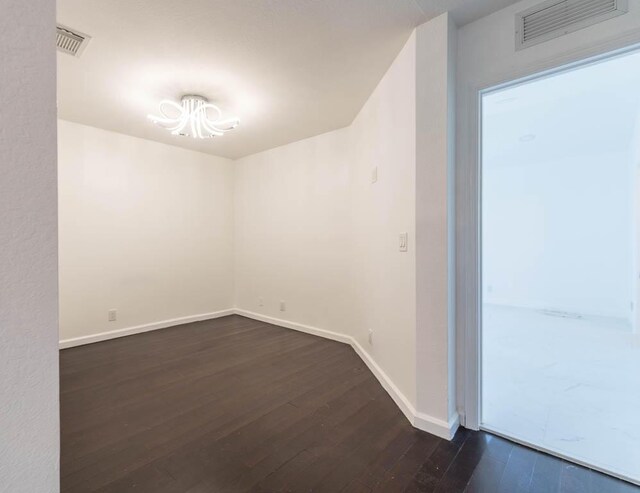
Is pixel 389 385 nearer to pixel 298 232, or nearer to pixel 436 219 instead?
pixel 436 219

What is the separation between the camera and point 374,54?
2.11 meters

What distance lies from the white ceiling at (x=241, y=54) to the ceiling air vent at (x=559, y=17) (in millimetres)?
188

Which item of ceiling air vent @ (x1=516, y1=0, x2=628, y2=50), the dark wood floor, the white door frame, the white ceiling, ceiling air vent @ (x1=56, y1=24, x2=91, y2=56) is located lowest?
the dark wood floor

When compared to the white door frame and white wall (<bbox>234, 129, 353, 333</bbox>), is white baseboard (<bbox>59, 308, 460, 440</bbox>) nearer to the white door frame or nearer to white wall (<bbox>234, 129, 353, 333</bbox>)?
white wall (<bbox>234, 129, 353, 333</bbox>)

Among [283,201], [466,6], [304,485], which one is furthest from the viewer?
[283,201]

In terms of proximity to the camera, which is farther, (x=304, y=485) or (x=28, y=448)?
(x=304, y=485)

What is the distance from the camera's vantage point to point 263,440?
67.2 inches

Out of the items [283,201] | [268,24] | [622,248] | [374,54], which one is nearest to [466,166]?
[374,54]

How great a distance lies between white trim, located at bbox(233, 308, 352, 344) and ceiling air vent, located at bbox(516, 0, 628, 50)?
2.86 metres

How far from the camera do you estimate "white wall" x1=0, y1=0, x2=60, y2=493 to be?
585 millimetres

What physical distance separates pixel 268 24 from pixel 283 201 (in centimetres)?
234

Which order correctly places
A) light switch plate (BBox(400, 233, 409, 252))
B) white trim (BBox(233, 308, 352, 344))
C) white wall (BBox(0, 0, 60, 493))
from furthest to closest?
1. white trim (BBox(233, 308, 352, 344))
2. light switch plate (BBox(400, 233, 409, 252))
3. white wall (BBox(0, 0, 60, 493))

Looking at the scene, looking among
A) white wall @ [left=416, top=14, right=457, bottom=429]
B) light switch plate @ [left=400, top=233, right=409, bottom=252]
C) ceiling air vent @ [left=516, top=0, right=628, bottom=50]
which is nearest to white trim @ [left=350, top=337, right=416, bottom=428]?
white wall @ [left=416, top=14, right=457, bottom=429]

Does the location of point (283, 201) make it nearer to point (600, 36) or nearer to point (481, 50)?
point (481, 50)
